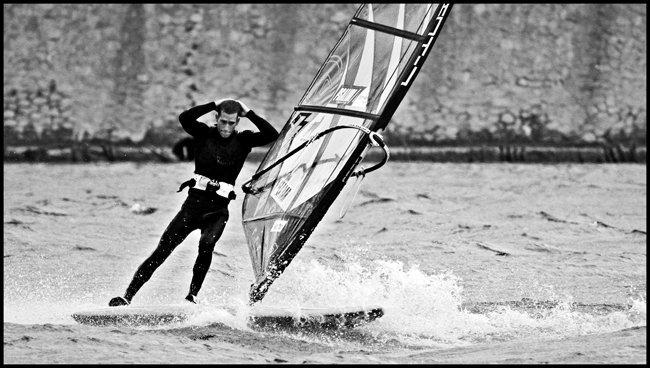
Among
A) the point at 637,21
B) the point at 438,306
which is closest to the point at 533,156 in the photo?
the point at 637,21

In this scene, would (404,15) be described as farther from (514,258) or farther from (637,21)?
(637,21)

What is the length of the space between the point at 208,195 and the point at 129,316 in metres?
0.76

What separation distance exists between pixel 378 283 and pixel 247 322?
51.6 inches

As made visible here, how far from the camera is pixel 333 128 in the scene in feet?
19.9

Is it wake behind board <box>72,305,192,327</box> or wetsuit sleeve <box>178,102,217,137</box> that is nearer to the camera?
wake behind board <box>72,305,192,327</box>

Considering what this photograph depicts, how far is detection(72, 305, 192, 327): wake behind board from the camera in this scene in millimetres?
5879

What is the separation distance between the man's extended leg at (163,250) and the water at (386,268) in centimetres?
31

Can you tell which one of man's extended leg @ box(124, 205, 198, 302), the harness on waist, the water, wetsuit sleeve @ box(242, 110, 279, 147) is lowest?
the water

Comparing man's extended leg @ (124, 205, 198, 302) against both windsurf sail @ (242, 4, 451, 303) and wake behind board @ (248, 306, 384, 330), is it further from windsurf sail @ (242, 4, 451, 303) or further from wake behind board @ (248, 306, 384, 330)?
wake behind board @ (248, 306, 384, 330)

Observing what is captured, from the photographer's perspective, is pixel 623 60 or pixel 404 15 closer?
pixel 404 15

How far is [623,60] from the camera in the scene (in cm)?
1180

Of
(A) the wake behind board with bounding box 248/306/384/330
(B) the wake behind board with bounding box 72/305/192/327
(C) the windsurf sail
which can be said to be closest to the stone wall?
(C) the windsurf sail

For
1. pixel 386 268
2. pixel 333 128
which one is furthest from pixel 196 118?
pixel 386 268

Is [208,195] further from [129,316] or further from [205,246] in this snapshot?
[129,316]
